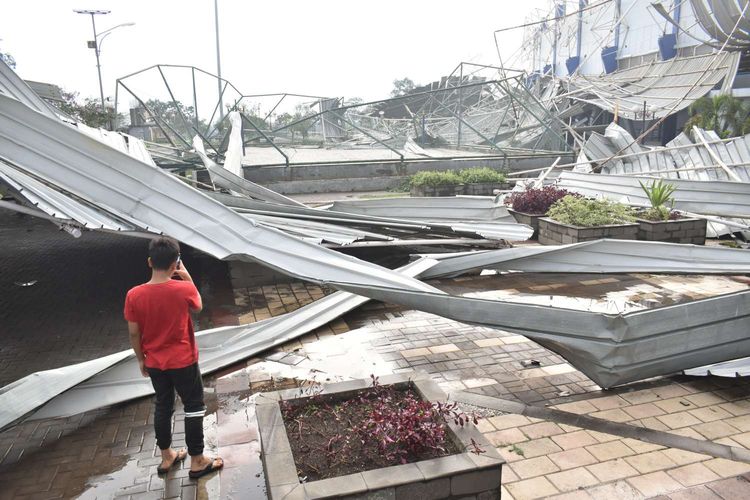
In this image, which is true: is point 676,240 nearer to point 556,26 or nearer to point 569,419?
point 569,419

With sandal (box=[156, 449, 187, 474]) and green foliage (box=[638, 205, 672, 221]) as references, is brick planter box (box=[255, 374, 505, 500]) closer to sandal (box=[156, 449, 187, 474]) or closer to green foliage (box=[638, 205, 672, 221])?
sandal (box=[156, 449, 187, 474])

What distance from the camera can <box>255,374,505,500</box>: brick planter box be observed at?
2436 millimetres

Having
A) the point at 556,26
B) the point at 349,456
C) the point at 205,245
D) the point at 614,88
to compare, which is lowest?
the point at 349,456

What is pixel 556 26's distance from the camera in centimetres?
3691

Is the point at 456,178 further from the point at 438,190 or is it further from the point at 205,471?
the point at 205,471

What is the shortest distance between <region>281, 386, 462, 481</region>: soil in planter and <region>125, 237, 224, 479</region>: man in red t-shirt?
60 centimetres

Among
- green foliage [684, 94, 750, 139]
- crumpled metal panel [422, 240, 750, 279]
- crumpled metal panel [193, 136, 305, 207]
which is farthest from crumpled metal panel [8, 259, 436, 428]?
green foliage [684, 94, 750, 139]

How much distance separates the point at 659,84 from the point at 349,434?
2900 cm

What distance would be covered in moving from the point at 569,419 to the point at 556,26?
3803cm


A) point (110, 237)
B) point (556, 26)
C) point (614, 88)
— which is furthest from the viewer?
point (556, 26)

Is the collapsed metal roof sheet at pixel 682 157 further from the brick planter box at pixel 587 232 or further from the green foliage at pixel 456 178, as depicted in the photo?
the brick planter box at pixel 587 232

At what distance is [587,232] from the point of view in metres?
8.44

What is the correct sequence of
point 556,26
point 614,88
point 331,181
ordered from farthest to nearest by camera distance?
1. point 556,26
2. point 614,88
3. point 331,181

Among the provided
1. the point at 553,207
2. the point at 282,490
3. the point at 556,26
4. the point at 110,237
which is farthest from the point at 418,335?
the point at 556,26
